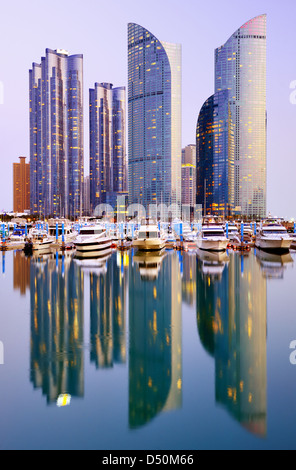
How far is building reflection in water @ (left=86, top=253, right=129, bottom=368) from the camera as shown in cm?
1207

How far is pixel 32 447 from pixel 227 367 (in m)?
5.75

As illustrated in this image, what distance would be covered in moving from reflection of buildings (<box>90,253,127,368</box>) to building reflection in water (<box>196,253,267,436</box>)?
2.94 metres

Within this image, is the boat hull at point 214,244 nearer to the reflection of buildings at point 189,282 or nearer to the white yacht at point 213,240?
the white yacht at point 213,240

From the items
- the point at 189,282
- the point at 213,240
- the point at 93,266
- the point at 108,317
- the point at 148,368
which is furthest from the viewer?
the point at 213,240

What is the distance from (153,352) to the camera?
1231cm

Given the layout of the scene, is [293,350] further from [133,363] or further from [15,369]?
[15,369]

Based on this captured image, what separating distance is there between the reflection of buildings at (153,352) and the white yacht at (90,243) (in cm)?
2047

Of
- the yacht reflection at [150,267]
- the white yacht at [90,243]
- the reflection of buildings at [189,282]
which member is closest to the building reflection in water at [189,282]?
the reflection of buildings at [189,282]

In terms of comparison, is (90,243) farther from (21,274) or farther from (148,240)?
(21,274)

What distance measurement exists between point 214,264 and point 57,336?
74.4ft

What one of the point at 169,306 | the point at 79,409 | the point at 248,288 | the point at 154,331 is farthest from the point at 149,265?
the point at 79,409

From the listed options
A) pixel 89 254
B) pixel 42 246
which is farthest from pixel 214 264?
pixel 42 246

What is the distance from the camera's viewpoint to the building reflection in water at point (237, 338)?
898 cm

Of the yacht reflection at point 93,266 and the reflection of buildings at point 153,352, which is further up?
the reflection of buildings at point 153,352
